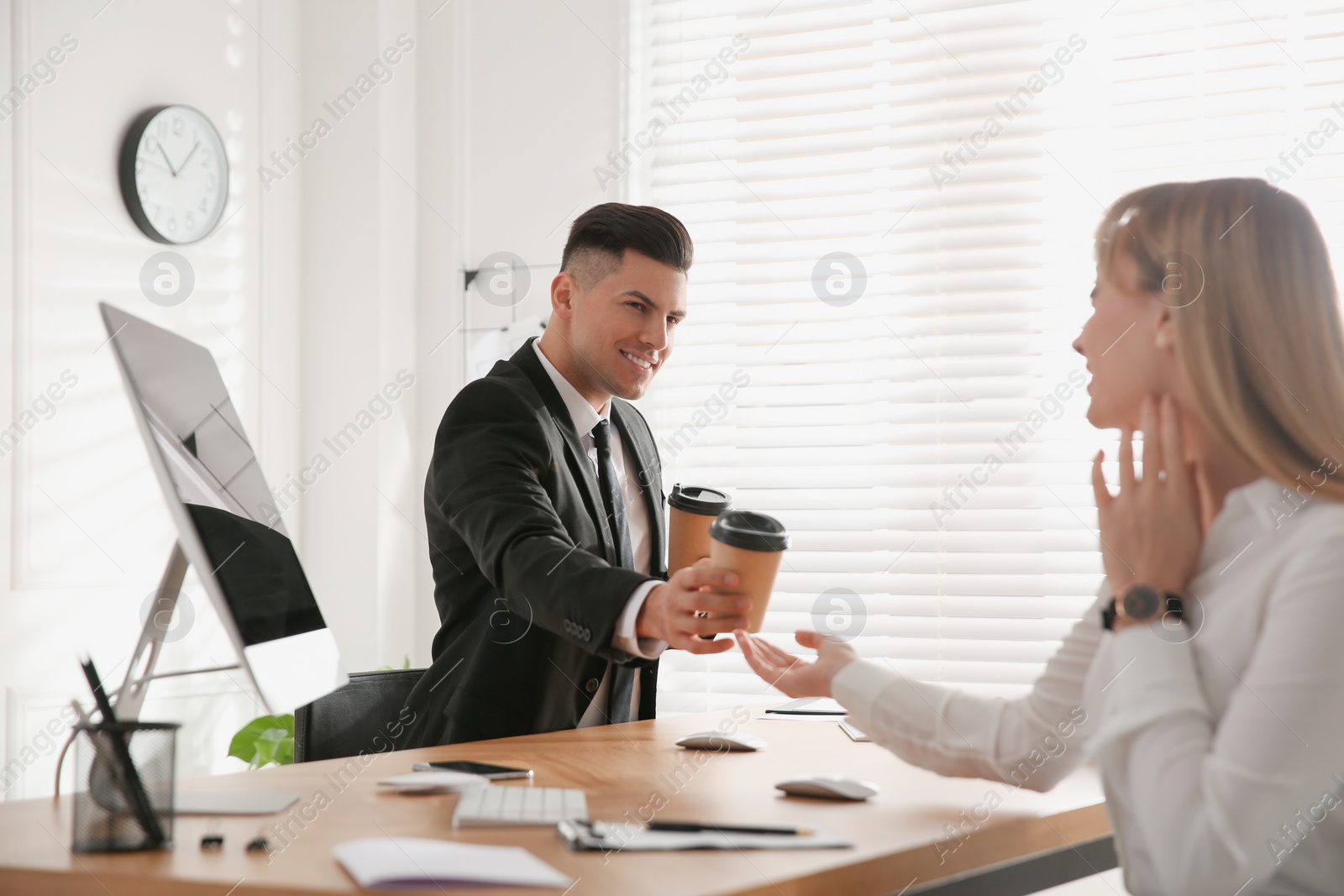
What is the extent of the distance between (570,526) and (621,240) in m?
0.64

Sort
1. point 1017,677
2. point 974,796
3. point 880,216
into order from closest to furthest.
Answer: point 974,796 → point 1017,677 → point 880,216

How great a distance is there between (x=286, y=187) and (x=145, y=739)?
338 cm

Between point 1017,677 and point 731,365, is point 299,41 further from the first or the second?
point 1017,677

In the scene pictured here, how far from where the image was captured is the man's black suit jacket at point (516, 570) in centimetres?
178

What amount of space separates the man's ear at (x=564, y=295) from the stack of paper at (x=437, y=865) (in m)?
1.53

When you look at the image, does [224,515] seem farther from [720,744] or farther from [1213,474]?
[1213,474]

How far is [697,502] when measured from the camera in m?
2.01

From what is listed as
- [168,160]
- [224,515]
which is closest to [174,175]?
[168,160]

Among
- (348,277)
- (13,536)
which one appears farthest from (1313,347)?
(348,277)

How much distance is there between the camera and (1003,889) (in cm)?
125

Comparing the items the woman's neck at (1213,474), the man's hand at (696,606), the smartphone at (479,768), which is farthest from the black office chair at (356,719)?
the woman's neck at (1213,474)

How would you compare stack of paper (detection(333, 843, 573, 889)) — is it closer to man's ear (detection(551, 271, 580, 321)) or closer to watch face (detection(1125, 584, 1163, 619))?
watch face (detection(1125, 584, 1163, 619))

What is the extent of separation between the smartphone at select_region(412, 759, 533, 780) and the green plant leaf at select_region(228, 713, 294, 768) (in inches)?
85.5

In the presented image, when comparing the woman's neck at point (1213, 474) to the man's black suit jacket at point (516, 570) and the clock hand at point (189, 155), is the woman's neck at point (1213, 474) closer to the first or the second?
the man's black suit jacket at point (516, 570)
